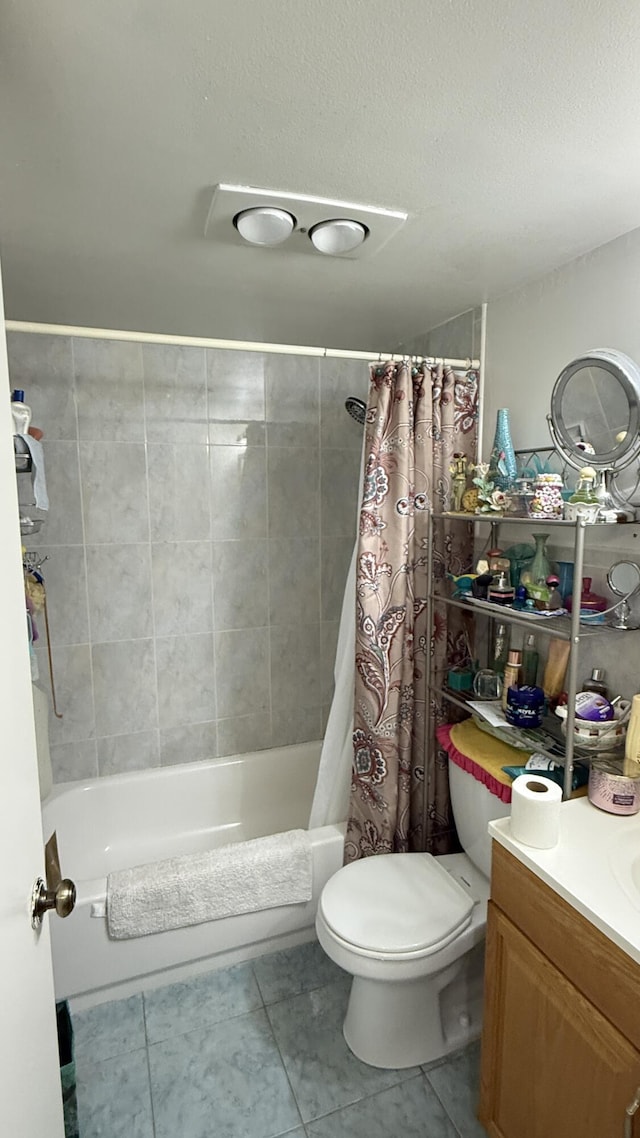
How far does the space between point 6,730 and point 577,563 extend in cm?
113

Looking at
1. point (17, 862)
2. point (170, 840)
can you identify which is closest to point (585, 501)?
point (17, 862)

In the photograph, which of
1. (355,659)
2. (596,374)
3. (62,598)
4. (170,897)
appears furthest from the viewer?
(62,598)

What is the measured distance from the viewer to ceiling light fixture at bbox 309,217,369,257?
1318 millimetres

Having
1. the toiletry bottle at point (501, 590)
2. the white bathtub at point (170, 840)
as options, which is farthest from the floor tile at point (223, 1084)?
the toiletry bottle at point (501, 590)

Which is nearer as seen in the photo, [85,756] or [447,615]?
[447,615]

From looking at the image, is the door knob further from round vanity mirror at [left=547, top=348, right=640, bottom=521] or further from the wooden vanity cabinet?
round vanity mirror at [left=547, top=348, right=640, bottom=521]

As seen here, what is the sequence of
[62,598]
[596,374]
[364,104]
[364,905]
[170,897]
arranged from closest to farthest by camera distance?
[364,104] < [596,374] < [364,905] < [170,897] < [62,598]

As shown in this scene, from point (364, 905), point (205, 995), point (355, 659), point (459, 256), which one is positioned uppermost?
point (459, 256)

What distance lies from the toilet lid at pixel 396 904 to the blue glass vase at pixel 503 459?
114 cm

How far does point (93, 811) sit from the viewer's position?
231 centimetres

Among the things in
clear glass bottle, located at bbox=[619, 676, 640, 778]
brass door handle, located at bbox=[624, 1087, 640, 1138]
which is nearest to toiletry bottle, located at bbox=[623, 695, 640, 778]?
clear glass bottle, located at bbox=[619, 676, 640, 778]

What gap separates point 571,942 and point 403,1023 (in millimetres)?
745

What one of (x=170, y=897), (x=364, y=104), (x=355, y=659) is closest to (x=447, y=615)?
(x=355, y=659)

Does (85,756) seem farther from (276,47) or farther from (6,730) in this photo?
(276,47)
